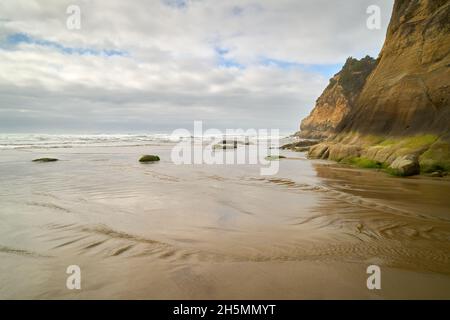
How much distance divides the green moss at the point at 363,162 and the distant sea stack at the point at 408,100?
0.81 ft

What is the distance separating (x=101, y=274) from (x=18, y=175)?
1215cm

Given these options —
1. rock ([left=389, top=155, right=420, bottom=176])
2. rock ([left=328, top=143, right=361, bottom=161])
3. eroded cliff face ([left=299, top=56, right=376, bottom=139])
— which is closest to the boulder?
rock ([left=328, top=143, right=361, bottom=161])

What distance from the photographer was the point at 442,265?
3.96 meters

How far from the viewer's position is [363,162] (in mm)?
16766

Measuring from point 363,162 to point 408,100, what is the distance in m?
4.50

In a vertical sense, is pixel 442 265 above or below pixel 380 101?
below

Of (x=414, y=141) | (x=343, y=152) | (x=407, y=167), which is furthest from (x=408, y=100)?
(x=407, y=167)

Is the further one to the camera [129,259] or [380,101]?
[380,101]

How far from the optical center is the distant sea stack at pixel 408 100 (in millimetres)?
13867

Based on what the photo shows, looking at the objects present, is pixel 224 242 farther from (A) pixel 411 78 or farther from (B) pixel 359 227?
(A) pixel 411 78
